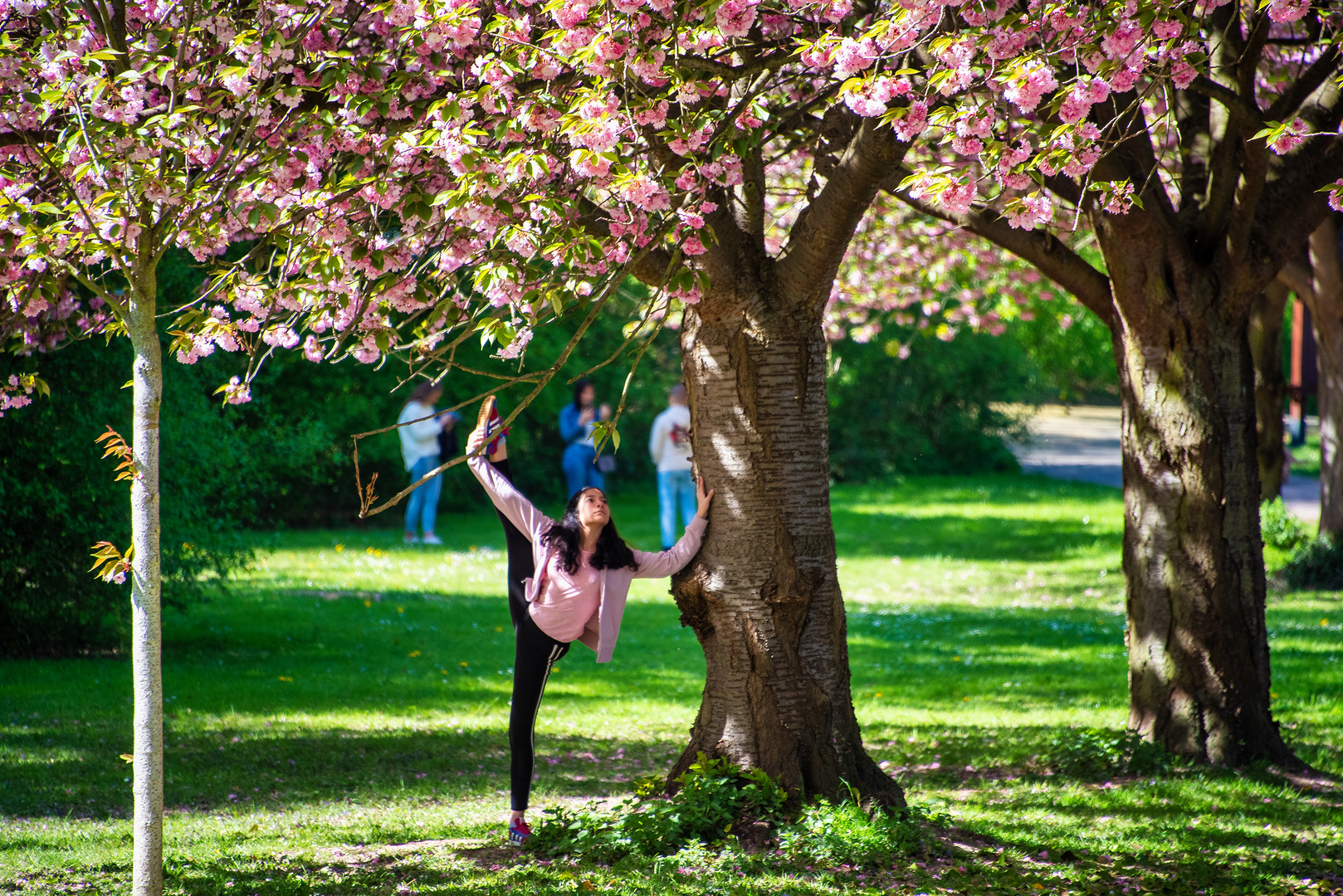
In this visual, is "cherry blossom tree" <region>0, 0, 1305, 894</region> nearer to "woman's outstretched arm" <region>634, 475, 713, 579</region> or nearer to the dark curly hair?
"woman's outstretched arm" <region>634, 475, 713, 579</region>

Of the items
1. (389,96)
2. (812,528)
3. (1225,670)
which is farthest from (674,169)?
(1225,670)

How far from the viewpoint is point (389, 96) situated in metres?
4.23

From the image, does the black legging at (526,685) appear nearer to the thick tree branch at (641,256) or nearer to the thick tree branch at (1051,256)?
the thick tree branch at (641,256)

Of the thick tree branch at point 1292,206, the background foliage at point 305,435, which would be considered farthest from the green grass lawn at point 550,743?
the thick tree branch at point 1292,206

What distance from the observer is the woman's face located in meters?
5.25

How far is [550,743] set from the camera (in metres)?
7.32

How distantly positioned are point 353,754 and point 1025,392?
1882 cm

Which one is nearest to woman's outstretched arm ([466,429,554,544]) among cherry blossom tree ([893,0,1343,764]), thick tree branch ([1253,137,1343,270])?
cherry blossom tree ([893,0,1343,764])

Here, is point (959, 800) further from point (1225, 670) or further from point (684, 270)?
point (684, 270)

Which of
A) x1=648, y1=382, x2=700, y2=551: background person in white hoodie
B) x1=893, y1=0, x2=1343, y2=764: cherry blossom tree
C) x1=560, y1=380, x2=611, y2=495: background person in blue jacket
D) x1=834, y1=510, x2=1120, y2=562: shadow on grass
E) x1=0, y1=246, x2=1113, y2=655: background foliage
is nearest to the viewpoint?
x1=893, y1=0, x2=1343, y2=764: cherry blossom tree

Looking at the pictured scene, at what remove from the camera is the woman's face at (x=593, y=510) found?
17.2ft

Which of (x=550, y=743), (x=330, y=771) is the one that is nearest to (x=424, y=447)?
(x=550, y=743)

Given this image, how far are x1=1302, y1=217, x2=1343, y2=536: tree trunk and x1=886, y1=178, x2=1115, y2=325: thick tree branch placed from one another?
577cm

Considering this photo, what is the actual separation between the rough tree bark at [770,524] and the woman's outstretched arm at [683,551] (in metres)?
0.05
